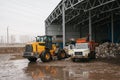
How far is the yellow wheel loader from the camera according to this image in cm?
2044

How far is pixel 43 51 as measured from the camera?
20.8 meters

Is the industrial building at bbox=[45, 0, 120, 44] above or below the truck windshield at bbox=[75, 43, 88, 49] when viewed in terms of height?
above

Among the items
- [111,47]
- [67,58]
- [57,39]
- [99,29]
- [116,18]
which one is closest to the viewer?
[67,58]

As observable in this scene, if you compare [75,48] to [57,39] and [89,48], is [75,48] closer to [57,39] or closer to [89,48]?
[89,48]

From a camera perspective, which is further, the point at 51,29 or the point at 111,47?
the point at 51,29

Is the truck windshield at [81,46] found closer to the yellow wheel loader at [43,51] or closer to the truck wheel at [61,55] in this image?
the truck wheel at [61,55]

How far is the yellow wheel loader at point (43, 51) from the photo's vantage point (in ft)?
67.1

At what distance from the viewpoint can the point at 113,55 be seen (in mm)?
24328

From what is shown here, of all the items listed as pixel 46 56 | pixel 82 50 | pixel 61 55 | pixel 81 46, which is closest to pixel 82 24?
pixel 61 55

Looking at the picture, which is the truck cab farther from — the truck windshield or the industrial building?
the industrial building

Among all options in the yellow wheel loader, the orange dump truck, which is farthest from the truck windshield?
the yellow wheel loader

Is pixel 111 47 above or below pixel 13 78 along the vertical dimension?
above

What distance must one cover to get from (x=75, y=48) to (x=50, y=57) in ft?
9.30

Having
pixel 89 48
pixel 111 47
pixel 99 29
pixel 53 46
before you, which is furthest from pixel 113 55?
pixel 99 29
